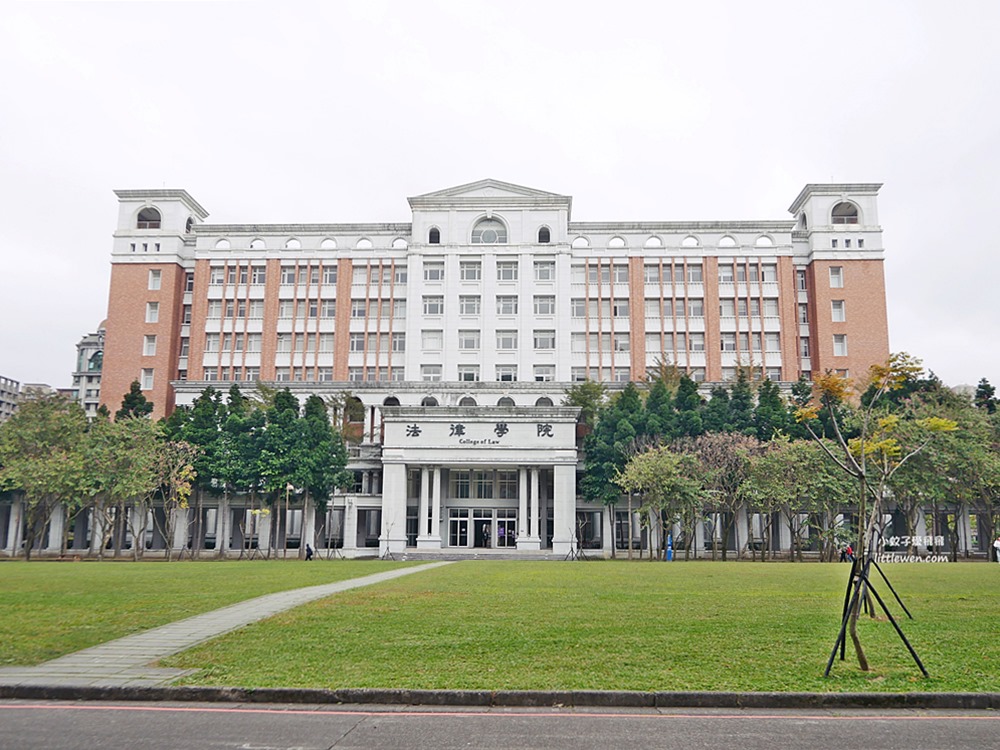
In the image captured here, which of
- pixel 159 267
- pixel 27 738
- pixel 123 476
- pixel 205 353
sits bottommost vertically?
pixel 27 738

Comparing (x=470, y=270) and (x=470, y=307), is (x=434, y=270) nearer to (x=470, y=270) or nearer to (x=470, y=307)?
(x=470, y=270)

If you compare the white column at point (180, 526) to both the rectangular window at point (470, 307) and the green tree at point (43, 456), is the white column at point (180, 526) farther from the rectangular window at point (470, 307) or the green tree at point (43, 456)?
the rectangular window at point (470, 307)

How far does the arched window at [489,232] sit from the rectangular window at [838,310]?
25490 millimetres

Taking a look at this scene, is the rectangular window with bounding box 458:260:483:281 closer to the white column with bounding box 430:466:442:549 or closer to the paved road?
the white column with bounding box 430:466:442:549

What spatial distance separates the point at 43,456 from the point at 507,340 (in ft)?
104

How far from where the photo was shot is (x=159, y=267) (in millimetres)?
68000

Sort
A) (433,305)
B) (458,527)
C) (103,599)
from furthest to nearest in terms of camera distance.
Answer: (433,305), (458,527), (103,599)

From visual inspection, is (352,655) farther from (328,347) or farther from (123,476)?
(328,347)

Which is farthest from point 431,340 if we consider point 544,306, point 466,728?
point 466,728

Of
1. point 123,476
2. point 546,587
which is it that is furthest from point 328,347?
point 546,587

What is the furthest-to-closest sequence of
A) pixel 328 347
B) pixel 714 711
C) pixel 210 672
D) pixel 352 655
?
pixel 328 347
pixel 352 655
pixel 210 672
pixel 714 711

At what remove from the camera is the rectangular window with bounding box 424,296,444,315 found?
214 feet

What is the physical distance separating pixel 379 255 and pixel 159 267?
17480mm

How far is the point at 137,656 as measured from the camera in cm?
1109
